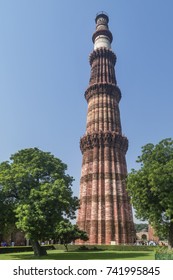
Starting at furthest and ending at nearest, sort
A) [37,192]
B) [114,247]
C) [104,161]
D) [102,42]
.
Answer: [102,42] → [104,161] → [114,247] → [37,192]

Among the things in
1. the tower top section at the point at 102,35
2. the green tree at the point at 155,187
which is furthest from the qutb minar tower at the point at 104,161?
the green tree at the point at 155,187

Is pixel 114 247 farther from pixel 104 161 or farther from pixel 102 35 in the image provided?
pixel 102 35

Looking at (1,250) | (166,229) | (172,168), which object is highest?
(172,168)

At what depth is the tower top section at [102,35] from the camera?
61.8 m

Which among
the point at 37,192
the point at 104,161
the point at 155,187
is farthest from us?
the point at 104,161

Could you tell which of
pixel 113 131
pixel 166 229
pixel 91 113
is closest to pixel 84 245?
pixel 166 229

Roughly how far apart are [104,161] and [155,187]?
21.3 metres

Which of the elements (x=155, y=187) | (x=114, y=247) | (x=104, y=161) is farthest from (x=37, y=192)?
(x=104, y=161)

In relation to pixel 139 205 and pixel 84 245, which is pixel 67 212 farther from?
pixel 84 245

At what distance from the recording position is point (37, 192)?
27562mm

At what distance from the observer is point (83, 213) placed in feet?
158

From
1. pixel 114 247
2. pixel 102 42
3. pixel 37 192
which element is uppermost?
pixel 102 42

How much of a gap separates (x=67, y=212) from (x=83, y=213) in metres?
18.0
